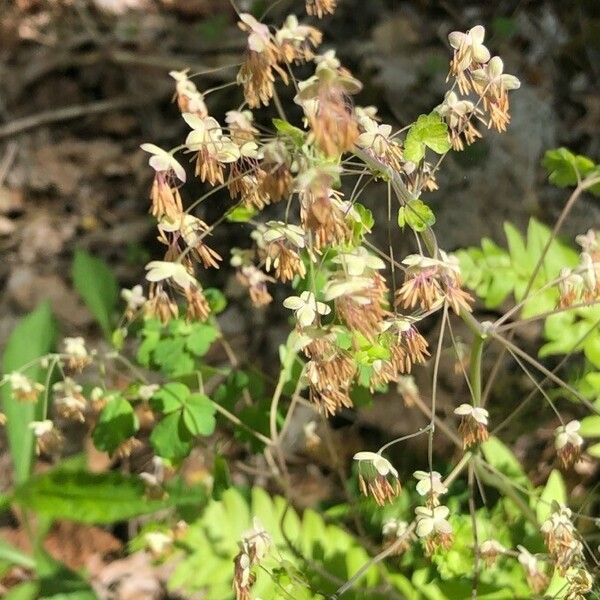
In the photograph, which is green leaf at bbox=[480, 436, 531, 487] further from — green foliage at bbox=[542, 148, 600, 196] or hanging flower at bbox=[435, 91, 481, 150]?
hanging flower at bbox=[435, 91, 481, 150]

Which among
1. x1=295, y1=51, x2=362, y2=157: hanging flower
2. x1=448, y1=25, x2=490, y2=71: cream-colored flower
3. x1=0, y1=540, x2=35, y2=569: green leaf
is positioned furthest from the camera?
x1=0, y1=540, x2=35, y2=569: green leaf

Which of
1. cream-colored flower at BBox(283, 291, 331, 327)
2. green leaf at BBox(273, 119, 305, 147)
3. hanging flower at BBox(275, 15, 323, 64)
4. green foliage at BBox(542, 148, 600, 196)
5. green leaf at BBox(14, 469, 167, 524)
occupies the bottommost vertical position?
green leaf at BBox(14, 469, 167, 524)

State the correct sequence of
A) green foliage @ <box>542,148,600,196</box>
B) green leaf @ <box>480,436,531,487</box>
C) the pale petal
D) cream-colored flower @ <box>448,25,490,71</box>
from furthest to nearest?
green leaf @ <box>480,436,531,487</box> < green foliage @ <box>542,148,600,196</box> < the pale petal < cream-colored flower @ <box>448,25,490,71</box>

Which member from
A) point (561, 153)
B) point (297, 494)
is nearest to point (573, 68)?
point (561, 153)

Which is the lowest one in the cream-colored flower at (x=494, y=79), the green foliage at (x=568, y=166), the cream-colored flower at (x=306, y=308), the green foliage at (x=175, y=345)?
the green foliage at (x=175, y=345)

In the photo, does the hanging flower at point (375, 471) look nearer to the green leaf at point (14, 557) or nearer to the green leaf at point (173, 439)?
the green leaf at point (173, 439)

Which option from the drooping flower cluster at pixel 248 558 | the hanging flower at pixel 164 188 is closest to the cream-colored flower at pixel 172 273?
the hanging flower at pixel 164 188

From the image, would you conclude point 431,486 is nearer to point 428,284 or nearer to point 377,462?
point 377,462

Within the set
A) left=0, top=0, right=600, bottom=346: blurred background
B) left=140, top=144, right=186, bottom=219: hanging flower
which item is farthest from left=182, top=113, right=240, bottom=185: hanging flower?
left=0, top=0, right=600, bottom=346: blurred background

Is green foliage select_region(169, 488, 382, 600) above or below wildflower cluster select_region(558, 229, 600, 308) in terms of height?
below
